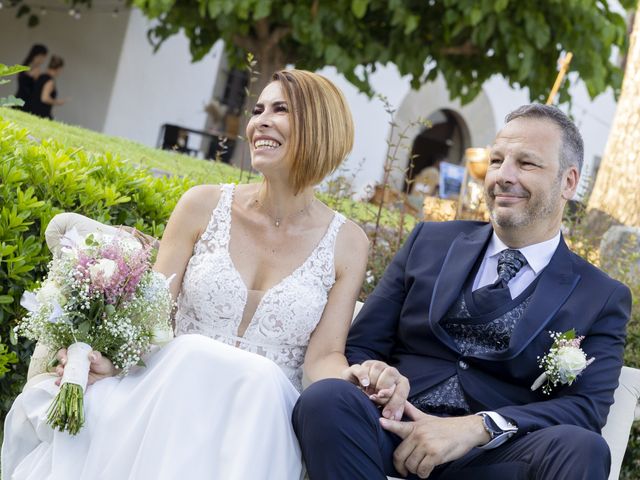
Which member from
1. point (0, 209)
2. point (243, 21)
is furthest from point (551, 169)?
point (243, 21)

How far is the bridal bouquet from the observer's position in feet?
9.72

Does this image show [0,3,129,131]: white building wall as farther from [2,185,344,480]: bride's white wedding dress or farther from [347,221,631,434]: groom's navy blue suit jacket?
[2,185,344,480]: bride's white wedding dress

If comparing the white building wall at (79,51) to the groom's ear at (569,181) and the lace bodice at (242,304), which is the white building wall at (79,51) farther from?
the groom's ear at (569,181)

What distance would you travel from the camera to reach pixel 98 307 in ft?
9.86

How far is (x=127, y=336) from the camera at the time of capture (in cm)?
301

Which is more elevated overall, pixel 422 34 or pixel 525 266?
pixel 422 34

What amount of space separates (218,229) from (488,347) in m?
1.10

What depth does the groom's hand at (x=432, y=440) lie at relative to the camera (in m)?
3.06

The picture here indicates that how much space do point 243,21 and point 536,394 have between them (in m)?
8.40

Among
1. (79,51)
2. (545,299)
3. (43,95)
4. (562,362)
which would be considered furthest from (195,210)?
(79,51)

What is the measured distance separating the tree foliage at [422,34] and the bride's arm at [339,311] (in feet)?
20.3

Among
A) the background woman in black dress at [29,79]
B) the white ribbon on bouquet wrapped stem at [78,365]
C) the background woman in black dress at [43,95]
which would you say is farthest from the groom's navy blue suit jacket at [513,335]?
the background woman in black dress at [29,79]

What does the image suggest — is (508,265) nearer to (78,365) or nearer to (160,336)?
(160,336)

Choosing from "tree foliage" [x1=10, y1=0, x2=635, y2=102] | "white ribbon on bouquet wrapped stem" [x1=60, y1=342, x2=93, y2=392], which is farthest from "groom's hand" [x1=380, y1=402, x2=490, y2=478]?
"tree foliage" [x1=10, y1=0, x2=635, y2=102]
